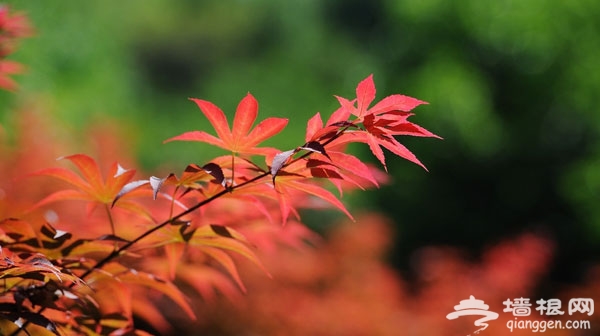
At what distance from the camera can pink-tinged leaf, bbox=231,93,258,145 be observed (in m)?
0.59

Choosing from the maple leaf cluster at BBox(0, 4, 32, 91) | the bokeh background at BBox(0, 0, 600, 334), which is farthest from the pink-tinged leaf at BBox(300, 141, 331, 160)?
the bokeh background at BBox(0, 0, 600, 334)

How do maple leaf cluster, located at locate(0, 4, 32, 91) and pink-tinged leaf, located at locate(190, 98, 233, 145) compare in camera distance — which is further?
maple leaf cluster, located at locate(0, 4, 32, 91)

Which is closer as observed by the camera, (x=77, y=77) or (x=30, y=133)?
(x=30, y=133)

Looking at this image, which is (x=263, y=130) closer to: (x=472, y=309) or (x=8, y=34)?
(x=8, y=34)

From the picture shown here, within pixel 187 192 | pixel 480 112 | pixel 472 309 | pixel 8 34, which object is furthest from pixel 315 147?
pixel 480 112

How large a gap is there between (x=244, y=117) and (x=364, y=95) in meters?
0.10

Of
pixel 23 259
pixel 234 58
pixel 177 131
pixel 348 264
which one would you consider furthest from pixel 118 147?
pixel 234 58

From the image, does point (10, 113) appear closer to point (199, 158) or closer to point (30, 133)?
point (30, 133)

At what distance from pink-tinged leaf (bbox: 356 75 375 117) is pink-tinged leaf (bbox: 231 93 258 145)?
88 mm

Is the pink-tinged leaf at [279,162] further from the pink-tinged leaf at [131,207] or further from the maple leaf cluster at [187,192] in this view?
the pink-tinged leaf at [131,207]

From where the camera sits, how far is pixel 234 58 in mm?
10477

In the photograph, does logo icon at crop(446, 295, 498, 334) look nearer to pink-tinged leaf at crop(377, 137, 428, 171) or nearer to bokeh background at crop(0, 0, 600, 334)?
pink-tinged leaf at crop(377, 137, 428, 171)

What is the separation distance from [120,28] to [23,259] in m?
10.1

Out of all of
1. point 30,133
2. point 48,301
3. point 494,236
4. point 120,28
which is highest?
point 120,28
